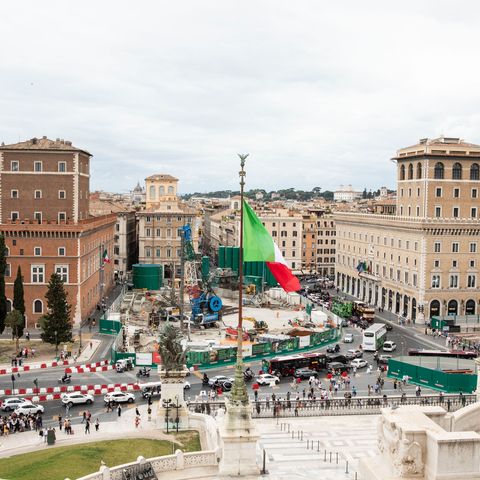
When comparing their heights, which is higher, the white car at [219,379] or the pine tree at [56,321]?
the pine tree at [56,321]

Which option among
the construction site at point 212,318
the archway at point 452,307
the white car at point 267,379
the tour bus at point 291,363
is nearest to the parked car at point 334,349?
the construction site at point 212,318

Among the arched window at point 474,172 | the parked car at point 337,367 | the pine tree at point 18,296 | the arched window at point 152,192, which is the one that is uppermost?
the arched window at point 474,172

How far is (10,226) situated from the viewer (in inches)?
2506

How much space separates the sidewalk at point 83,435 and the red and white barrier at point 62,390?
3984 mm

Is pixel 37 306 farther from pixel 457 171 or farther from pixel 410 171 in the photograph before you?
pixel 457 171

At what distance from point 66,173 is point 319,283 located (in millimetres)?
50170

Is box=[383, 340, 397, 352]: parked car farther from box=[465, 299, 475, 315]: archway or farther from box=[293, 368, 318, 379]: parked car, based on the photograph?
box=[465, 299, 475, 315]: archway

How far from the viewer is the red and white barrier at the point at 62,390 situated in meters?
41.4

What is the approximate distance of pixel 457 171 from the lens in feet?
251

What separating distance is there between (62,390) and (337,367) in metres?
20.1

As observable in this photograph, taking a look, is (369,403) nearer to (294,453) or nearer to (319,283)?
(294,453)

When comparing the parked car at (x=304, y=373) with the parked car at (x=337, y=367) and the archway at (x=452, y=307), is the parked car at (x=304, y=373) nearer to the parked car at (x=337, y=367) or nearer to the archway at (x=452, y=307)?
the parked car at (x=337, y=367)

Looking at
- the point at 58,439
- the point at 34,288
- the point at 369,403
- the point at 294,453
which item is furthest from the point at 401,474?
the point at 34,288

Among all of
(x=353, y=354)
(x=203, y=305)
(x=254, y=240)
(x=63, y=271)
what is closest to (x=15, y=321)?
(x=63, y=271)
